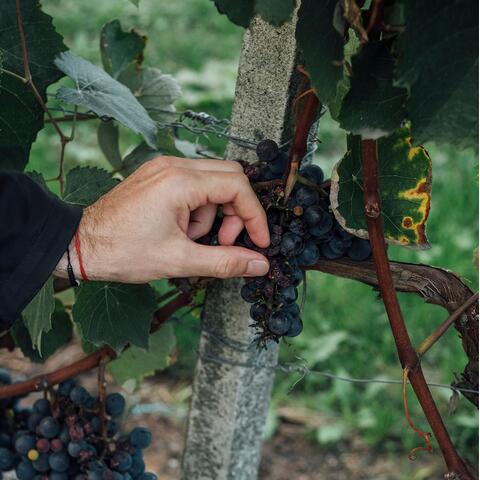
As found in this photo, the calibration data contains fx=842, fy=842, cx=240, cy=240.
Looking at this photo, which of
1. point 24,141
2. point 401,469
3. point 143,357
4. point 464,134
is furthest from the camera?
point 401,469

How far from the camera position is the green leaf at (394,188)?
114 centimetres

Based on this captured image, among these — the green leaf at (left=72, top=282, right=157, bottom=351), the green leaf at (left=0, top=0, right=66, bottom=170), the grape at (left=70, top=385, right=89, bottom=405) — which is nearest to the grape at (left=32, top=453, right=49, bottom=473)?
the grape at (left=70, top=385, right=89, bottom=405)

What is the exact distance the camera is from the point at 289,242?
1.16 m

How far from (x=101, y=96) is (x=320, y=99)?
522 mm

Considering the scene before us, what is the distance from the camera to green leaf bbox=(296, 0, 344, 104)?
0.96 m

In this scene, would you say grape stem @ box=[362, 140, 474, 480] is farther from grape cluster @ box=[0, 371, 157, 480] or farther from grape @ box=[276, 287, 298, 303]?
grape cluster @ box=[0, 371, 157, 480]

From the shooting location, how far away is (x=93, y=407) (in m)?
1.52

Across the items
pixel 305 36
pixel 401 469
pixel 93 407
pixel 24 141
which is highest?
pixel 305 36

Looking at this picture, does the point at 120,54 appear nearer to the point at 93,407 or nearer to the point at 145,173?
the point at 145,173

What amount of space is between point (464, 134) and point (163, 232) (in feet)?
1.60

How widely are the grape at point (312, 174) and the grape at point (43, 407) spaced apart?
658 mm

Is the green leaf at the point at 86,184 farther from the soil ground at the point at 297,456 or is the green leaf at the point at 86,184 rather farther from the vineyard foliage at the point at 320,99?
the soil ground at the point at 297,456

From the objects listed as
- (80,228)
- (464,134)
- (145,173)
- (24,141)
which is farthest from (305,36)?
(24,141)

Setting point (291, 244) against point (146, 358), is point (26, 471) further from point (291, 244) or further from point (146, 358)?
point (291, 244)
